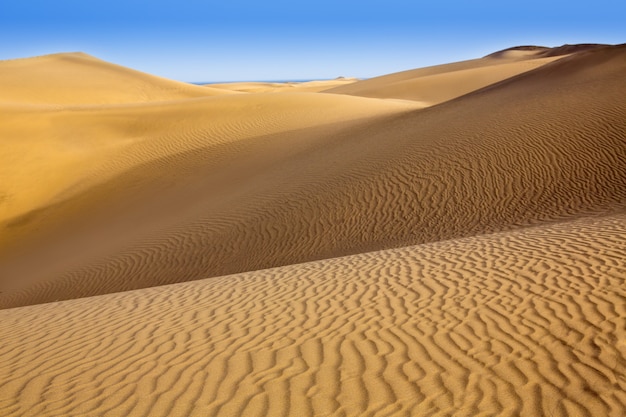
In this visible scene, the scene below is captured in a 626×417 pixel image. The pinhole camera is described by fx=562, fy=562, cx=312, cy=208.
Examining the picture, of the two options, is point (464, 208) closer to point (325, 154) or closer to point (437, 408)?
point (325, 154)

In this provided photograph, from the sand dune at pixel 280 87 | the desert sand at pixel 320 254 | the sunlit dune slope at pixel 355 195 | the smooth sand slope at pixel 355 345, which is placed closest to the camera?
the smooth sand slope at pixel 355 345

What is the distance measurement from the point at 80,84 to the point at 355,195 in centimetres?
4513

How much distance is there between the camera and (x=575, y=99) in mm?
16484

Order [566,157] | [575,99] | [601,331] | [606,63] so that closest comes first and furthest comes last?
[601,331]
[566,157]
[575,99]
[606,63]

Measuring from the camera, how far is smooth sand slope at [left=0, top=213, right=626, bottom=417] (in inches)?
161

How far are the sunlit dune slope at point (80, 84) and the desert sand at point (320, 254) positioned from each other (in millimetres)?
18752

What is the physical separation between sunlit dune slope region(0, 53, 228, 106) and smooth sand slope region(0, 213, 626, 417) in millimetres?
40489

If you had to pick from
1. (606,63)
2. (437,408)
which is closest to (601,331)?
(437,408)

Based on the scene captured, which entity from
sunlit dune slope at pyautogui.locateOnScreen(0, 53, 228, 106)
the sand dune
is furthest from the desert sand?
the sand dune

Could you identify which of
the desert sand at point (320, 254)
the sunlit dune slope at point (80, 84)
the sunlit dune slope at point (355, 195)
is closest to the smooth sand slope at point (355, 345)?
the desert sand at point (320, 254)

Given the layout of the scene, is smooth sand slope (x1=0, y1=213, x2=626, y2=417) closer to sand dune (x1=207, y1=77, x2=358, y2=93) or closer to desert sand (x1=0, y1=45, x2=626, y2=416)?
desert sand (x1=0, y1=45, x2=626, y2=416)

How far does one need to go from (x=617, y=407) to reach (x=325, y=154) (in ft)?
48.3

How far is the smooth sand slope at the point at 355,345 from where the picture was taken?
409 centimetres

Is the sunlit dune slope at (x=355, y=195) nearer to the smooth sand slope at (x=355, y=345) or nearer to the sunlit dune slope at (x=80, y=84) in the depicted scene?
the smooth sand slope at (x=355, y=345)
